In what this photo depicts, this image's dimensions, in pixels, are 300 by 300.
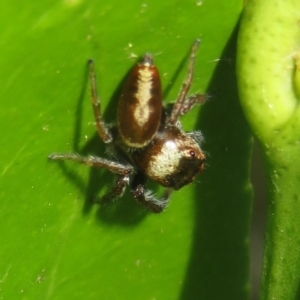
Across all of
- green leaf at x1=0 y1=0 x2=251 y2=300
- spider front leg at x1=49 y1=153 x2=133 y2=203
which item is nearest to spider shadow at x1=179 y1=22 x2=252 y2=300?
green leaf at x1=0 y1=0 x2=251 y2=300

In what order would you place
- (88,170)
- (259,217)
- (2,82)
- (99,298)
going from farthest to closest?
1. (259,217)
2. (99,298)
3. (88,170)
4. (2,82)

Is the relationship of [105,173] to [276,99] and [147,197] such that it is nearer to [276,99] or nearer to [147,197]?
[147,197]

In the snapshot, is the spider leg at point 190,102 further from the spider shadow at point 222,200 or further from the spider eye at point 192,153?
the spider eye at point 192,153

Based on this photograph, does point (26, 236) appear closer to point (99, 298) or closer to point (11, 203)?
point (11, 203)

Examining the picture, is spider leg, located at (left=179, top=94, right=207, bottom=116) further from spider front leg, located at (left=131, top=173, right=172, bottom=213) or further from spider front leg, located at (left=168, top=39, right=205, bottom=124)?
spider front leg, located at (left=131, top=173, right=172, bottom=213)

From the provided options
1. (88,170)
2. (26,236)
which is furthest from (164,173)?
(26,236)

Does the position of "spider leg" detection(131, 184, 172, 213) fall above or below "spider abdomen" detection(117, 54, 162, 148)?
below

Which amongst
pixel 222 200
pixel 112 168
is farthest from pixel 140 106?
pixel 222 200
